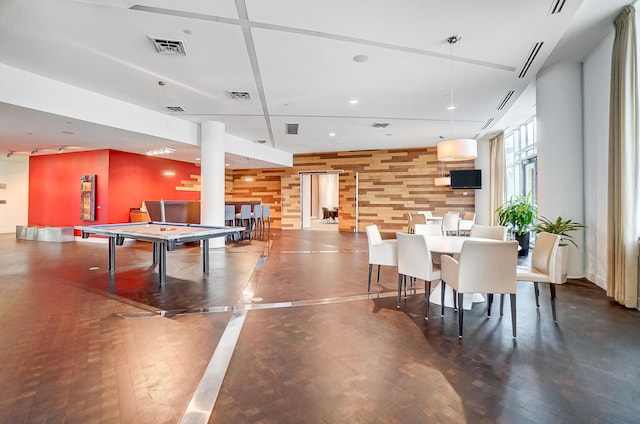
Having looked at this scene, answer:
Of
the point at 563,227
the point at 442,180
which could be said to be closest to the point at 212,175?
the point at 563,227

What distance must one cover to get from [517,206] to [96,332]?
7.77 metres

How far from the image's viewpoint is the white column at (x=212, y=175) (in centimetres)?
774

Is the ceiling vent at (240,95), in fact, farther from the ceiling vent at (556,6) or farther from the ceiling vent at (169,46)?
the ceiling vent at (556,6)

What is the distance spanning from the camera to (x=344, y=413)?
187cm

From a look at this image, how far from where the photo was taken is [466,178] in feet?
35.5

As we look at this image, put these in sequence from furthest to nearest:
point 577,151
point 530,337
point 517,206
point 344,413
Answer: point 517,206
point 577,151
point 530,337
point 344,413

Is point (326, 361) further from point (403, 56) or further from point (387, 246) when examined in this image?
point (403, 56)

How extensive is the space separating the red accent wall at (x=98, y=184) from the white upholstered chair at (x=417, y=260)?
9.14m

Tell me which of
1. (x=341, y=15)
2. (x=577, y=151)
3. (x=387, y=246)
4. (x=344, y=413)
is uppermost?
(x=341, y=15)

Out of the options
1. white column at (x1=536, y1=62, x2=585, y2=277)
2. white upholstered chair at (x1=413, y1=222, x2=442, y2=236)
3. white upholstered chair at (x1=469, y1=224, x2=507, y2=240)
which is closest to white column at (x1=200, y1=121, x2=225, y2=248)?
white upholstered chair at (x1=413, y1=222, x2=442, y2=236)

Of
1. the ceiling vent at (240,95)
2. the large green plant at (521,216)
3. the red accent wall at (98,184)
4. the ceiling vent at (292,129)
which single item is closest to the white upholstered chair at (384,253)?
the ceiling vent at (240,95)

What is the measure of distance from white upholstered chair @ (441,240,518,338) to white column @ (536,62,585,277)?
308 centimetres

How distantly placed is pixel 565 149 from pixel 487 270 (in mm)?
3556

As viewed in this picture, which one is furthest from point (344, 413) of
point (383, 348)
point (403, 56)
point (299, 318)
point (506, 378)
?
point (403, 56)
